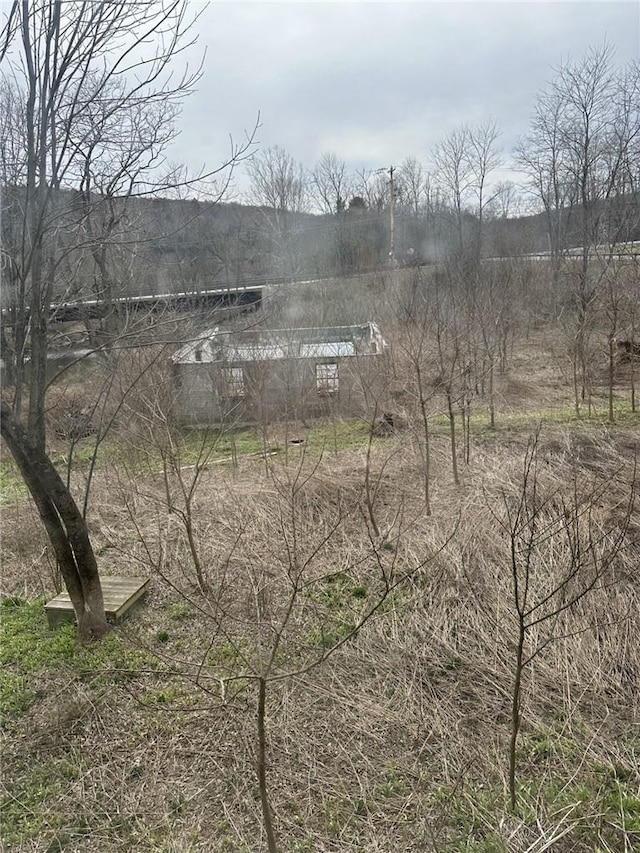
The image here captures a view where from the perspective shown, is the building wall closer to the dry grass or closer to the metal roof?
the metal roof

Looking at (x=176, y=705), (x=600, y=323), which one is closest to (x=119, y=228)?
(x=176, y=705)

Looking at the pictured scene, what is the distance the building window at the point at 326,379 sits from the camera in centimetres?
1152

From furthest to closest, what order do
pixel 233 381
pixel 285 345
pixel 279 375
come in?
pixel 285 345
pixel 279 375
pixel 233 381

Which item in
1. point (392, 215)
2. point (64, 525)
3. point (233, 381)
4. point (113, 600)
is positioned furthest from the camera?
point (392, 215)

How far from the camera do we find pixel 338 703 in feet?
10.1

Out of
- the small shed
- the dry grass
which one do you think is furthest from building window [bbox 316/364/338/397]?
the dry grass

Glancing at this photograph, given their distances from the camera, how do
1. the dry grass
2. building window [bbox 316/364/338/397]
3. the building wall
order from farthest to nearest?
building window [bbox 316/364/338/397], the building wall, the dry grass

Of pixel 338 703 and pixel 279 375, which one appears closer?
pixel 338 703

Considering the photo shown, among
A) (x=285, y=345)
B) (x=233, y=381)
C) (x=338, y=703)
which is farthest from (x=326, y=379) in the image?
(x=338, y=703)

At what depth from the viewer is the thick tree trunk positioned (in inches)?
120

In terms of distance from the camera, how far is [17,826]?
94.3 inches

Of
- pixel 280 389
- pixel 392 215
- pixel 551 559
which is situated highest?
pixel 392 215

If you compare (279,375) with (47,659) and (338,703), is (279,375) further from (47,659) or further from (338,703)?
(338,703)

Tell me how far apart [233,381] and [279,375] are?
5.01 ft
